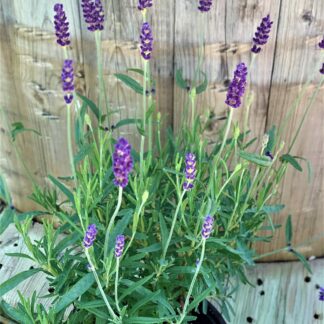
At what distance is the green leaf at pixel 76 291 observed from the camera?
3.39 ft

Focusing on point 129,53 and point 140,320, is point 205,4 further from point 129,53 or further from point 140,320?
point 140,320

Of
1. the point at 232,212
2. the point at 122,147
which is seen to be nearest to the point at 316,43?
the point at 232,212

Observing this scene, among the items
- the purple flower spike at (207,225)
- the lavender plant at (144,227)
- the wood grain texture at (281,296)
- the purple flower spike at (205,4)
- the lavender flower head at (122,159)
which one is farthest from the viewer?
the wood grain texture at (281,296)

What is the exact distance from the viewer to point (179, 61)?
143cm

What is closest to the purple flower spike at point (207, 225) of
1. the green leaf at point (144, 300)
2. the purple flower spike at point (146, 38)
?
the green leaf at point (144, 300)

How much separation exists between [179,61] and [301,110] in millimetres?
342

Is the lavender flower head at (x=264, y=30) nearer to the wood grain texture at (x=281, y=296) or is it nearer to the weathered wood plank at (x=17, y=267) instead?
the wood grain texture at (x=281, y=296)

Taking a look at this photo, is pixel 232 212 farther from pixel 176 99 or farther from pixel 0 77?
pixel 0 77

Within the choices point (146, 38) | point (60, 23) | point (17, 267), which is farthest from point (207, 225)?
point (17, 267)

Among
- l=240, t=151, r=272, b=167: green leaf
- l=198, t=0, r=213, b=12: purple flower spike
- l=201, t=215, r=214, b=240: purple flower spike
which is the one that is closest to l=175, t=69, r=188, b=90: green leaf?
l=198, t=0, r=213, b=12: purple flower spike

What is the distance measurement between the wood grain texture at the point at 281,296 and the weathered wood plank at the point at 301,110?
6 cm

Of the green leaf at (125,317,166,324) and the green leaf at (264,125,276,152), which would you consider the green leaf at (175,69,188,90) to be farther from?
the green leaf at (125,317,166,324)

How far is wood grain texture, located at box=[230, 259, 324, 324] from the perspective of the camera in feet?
5.30

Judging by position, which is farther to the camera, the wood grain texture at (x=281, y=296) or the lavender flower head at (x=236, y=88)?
the wood grain texture at (x=281, y=296)
